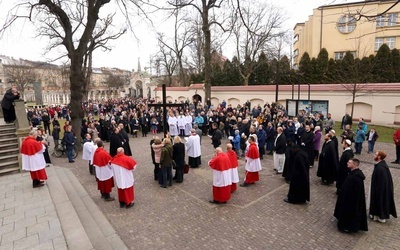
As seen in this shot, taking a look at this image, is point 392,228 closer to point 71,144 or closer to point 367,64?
point 71,144

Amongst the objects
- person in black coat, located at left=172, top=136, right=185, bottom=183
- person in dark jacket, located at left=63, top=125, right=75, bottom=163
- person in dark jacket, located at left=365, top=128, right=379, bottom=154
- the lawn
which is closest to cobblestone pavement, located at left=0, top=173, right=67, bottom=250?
person in dark jacket, located at left=63, top=125, right=75, bottom=163

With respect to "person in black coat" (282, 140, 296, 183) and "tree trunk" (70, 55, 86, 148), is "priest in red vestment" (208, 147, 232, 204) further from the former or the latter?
"tree trunk" (70, 55, 86, 148)

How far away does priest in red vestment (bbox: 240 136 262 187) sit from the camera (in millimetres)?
8656

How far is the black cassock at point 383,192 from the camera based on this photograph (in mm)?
6094

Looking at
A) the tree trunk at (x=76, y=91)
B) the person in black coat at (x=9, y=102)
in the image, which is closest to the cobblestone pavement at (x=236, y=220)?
the person in black coat at (x=9, y=102)

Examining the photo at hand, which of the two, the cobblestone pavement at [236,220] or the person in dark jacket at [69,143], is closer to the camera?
the cobblestone pavement at [236,220]

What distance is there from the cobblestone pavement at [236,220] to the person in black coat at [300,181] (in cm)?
27

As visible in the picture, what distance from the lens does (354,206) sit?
572 centimetres

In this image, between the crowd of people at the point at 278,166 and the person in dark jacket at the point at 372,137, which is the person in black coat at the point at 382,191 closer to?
the crowd of people at the point at 278,166

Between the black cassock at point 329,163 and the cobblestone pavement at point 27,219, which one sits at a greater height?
the black cassock at point 329,163

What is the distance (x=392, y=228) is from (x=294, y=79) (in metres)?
27.5

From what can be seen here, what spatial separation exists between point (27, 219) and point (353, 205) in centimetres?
779

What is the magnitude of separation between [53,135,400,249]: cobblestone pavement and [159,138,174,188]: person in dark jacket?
299mm

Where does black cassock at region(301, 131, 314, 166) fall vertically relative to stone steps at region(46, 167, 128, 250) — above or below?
above
